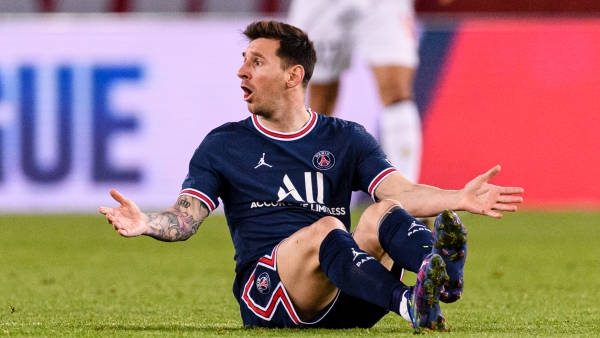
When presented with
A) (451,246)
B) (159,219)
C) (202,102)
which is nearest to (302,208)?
(159,219)

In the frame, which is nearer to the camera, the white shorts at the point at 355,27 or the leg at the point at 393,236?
the leg at the point at 393,236

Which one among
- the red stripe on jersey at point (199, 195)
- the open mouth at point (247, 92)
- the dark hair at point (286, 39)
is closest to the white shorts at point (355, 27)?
the dark hair at point (286, 39)

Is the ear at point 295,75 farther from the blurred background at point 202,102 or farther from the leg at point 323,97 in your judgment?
the blurred background at point 202,102

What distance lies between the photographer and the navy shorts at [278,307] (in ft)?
13.0

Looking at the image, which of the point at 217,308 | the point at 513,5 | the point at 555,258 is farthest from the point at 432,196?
the point at 513,5

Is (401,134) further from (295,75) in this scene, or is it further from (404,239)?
(404,239)

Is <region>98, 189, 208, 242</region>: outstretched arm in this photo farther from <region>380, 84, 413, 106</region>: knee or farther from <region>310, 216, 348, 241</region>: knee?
<region>380, 84, 413, 106</region>: knee

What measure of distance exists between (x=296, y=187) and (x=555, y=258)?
13.8 feet

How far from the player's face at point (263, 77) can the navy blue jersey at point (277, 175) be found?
11cm

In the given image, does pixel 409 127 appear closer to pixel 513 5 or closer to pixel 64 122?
pixel 513 5

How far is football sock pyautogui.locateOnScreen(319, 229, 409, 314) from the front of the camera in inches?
143

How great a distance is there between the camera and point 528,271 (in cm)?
707

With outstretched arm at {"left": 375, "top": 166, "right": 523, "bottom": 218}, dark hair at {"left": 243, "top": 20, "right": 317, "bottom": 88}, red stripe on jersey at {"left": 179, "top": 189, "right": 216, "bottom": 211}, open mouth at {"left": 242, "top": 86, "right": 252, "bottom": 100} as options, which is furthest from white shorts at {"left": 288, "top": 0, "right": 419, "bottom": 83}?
red stripe on jersey at {"left": 179, "top": 189, "right": 216, "bottom": 211}

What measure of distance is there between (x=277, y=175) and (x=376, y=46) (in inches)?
255
